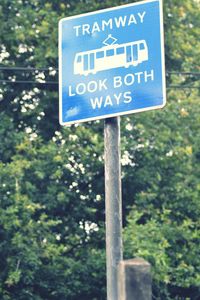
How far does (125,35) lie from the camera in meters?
3.28

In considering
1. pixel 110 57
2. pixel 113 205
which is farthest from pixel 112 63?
pixel 113 205

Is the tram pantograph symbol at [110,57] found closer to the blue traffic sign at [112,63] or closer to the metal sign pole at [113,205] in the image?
the blue traffic sign at [112,63]

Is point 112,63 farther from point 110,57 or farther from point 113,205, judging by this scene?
point 113,205

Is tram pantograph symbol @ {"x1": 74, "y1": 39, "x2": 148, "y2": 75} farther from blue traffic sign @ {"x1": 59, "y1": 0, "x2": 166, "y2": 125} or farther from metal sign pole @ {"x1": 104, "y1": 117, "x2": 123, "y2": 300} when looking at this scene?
metal sign pole @ {"x1": 104, "y1": 117, "x2": 123, "y2": 300}

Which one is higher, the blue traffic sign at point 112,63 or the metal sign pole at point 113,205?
the blue traffic sign at point 112,63

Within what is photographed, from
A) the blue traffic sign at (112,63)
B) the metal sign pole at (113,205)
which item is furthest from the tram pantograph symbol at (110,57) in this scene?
the metal sign pole at (113,205)

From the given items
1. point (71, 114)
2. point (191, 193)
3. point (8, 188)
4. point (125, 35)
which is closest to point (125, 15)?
point (125, 35)

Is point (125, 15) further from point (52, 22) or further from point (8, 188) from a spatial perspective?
point (52, 22)

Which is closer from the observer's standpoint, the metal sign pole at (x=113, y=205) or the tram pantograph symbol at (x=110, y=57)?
the metal sign pole at (x=113, y=205)

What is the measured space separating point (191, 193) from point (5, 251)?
324 centimetres

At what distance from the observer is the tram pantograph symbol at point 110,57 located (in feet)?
10.5

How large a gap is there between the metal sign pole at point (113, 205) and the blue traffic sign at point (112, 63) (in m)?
0.11

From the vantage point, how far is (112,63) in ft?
10.7

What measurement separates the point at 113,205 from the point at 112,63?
69 cm
